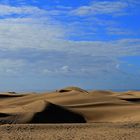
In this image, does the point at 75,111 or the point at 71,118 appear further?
the point at 75,111

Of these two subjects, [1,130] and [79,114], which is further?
[79,114]

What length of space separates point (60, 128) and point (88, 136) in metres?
1.81

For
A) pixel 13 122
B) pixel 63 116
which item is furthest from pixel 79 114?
pixel 13 122

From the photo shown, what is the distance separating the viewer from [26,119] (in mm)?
17219

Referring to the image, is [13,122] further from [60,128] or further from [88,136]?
[88,136]

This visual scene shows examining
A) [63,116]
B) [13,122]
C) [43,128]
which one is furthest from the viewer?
[63,116]

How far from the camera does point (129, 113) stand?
19906mm

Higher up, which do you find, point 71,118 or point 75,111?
point 75,111

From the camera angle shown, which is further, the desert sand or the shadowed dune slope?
the shadowed dune slope

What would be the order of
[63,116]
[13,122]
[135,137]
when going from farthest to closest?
[63,116], [13,122], [135,137]

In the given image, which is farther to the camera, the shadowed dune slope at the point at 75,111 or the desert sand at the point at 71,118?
the shadowed dune slope at the point at 75,111

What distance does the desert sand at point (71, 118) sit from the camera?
45.2 ft

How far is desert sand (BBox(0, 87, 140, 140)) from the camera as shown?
45.2ft

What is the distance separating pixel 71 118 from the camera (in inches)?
742
